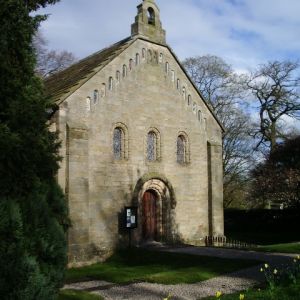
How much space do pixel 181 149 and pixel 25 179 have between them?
52.5 feet

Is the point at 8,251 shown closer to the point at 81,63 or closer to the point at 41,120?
the point at 41,120

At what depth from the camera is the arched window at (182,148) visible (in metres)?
23.6

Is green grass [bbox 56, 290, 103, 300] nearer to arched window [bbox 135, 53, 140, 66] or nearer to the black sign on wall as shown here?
the black sign on wall

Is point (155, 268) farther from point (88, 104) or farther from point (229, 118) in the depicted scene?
point (229, 118)

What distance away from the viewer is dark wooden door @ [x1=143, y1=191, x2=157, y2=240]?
72.2 ft

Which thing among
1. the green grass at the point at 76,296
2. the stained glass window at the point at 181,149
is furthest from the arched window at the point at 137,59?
the green grass at the point at 76,296

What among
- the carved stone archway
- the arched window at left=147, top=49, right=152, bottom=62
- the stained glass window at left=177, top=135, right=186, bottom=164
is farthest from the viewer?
the stained glass window at left=177, top=135, right=186, bottom=164

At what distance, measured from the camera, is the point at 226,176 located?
44.1 m

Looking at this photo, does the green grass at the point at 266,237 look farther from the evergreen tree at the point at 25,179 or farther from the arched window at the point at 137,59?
the evergreen tree at the point at 25,179

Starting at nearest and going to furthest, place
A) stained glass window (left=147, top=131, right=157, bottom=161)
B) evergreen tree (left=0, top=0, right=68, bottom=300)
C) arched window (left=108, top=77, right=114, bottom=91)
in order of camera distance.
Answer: evergreen tree (left=0, top=0, right=68, bottom=300) → arched window (left=108, top=77, right=114, bottom=91) → stained glass window (left=147, top=131, right=157, bottom=161)

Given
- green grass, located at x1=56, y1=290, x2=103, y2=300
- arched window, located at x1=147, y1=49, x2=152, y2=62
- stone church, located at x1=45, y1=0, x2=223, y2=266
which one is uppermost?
arched window, located at x1=147, y1=49, x2=152, y2=62

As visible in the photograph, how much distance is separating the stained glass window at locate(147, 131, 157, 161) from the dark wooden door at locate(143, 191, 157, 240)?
171 centimetres

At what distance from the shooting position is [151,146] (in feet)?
73.2

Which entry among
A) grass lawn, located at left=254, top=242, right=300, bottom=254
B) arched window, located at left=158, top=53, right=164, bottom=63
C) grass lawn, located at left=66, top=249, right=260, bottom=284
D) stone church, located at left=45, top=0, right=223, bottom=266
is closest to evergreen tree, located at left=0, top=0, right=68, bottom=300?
grass lawn, located at left=66, top=249, right=260, bottom=284
